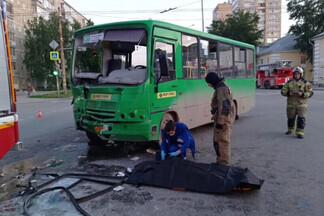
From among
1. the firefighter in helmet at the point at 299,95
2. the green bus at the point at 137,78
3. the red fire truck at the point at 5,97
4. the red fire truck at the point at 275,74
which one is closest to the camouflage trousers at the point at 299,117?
the firefighter in helmet at the point at 299,95

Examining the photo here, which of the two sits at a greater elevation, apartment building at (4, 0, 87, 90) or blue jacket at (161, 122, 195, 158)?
apartment building at (4, 0, 87, 90)

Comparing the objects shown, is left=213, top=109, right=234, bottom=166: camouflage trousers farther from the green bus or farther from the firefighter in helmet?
the firefighter in helmet

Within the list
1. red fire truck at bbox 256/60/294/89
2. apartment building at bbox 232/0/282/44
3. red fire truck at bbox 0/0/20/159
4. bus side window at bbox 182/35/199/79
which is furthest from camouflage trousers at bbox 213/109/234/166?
apartment building at bbox 232/0/282/44

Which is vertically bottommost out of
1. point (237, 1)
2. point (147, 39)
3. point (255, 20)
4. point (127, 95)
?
point (127, 95)

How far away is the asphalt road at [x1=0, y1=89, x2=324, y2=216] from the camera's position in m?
3.94

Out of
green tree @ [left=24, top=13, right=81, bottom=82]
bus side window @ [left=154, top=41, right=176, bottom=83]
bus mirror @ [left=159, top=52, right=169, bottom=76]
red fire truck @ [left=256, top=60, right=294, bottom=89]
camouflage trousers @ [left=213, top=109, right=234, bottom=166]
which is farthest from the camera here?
green tree @ [left=24, top=13, right=81, bottom=82]

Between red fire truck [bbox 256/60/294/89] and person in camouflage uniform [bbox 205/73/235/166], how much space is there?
29.2m

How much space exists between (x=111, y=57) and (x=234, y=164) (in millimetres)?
4084

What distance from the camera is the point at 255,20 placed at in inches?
1950

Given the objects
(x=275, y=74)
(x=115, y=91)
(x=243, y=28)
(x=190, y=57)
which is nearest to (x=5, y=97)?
(x=115, y=91)

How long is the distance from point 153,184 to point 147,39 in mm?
2946

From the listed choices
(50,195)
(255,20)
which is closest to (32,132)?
(50,195)

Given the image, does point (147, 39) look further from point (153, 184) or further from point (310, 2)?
point (310, 2)

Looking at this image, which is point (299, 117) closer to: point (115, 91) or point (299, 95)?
point (299, 95)
